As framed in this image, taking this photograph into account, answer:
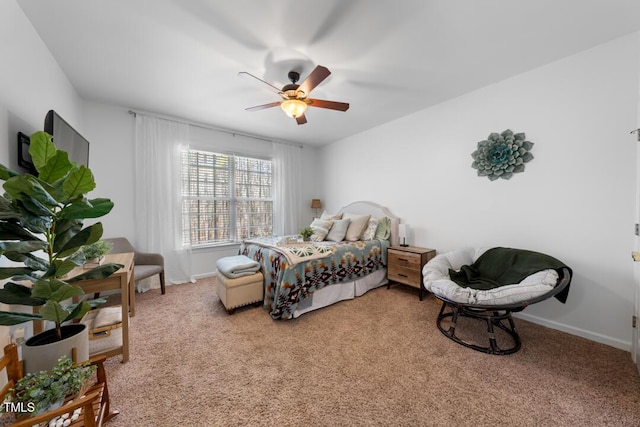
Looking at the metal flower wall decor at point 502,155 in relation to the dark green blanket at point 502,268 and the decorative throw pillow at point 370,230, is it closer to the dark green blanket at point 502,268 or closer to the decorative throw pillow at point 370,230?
the dark green blanket at point 502,268

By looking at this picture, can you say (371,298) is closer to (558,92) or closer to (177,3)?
(558,92)

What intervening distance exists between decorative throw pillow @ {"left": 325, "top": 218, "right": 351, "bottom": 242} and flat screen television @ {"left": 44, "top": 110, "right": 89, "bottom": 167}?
298cm

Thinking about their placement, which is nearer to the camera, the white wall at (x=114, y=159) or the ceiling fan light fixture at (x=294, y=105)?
the ceiling fan light fixture at (x=294, y=105)

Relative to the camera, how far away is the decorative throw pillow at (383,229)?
3.56 metres

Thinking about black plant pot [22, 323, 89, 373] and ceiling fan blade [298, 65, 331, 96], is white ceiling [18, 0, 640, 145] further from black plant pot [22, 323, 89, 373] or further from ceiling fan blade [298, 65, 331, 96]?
black plant pot [22, 323, 89, 373]

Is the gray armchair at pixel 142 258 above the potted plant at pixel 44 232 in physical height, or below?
below

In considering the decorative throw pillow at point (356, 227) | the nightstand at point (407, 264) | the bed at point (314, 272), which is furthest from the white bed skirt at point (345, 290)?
the decorative throw pillow at point (356, 227)

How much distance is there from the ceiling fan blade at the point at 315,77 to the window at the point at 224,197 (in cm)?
253

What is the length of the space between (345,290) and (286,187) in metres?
2.58

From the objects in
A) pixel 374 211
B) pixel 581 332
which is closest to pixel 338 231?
pixel 374 211

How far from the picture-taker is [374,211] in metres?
3.95

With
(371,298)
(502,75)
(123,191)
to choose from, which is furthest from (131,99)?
(502,75)

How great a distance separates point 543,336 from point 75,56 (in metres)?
4.95

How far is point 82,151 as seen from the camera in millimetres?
2363
